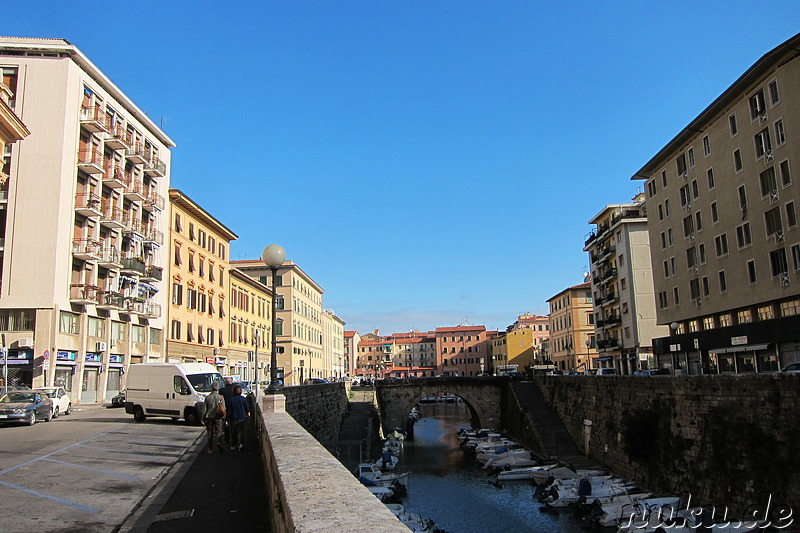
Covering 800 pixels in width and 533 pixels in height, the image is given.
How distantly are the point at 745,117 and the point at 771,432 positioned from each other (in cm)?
2207

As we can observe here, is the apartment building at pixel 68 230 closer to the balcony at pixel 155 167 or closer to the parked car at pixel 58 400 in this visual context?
the balcony at pixel 155 167

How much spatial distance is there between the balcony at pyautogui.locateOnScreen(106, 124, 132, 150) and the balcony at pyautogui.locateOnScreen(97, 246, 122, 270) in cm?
738

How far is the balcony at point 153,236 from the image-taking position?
48.2m

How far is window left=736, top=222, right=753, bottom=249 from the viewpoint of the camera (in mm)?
36719

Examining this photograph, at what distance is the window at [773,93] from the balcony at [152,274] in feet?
139

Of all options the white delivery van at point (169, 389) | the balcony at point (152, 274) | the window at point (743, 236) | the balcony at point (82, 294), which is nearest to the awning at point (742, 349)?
the window at point (743, 236)

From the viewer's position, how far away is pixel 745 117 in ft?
121

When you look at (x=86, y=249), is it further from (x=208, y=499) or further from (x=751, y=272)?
(x=751, y=272)

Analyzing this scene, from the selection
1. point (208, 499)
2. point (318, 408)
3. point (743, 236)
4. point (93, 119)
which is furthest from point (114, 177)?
point (743, 236)

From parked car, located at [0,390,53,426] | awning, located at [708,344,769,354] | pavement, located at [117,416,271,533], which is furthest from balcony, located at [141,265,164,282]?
awning, located at [708,344,769,354]

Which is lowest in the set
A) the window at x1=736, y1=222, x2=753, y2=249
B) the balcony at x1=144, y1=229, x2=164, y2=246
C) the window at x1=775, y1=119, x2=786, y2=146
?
the window at x1=736, y1=222, x2=753, y2=249

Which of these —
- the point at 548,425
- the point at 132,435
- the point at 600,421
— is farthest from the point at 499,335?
the point at 132,435

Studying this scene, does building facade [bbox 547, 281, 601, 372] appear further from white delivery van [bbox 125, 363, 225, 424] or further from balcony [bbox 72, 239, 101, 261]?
white delivery van [bbox 125, 363, 225, 424]

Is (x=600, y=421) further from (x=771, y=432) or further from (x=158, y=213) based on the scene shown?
(x=158, y=213)
